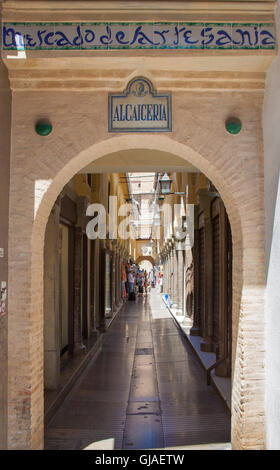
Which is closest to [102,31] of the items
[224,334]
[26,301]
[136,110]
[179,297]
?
[136,110]

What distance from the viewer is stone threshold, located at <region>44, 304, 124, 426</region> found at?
5742mm

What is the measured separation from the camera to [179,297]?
54.2 ft

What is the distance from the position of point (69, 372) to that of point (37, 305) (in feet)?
10.9

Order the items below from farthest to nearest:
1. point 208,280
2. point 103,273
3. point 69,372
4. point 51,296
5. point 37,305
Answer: point 103,273, point 208,280, point 69,372, point 51,296, point 37,305

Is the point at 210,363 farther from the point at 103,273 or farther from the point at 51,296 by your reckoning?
the point at 103,273

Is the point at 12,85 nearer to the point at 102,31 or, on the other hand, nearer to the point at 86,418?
the point at 102,31

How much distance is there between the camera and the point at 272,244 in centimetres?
397

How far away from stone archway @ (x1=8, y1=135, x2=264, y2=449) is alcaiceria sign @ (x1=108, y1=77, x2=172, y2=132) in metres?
0.12

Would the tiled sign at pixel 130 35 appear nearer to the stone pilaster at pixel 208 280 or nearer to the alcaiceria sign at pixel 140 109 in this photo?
the alcaiceria sign at pixel 140 109

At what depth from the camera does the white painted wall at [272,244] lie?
3.83m

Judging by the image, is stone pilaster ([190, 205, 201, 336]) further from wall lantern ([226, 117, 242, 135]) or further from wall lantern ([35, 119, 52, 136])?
wall lantern ([35, 119, 52, 136])

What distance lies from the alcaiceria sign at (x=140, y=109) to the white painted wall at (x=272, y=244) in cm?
99

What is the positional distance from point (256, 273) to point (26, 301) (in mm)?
2248

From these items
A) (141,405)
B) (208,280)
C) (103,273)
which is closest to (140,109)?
(141,405)
